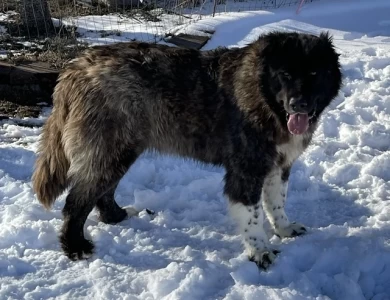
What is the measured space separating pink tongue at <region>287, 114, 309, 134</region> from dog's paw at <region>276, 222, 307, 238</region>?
0.92 metres

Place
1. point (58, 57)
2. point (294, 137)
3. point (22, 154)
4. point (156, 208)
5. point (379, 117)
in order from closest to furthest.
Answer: point (294, 137) < point (156, 208) < point (22, 154) < point (379, 117) < point (58, 57)

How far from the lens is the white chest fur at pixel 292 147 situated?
3.95 metres

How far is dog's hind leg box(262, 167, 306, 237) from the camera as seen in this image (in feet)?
14.2

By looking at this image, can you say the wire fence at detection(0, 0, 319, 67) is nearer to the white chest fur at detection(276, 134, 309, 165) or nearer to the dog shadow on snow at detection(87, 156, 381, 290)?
the dog shadow on snow at detection(87, 156, 381, 290)

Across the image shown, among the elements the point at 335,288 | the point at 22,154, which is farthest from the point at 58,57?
the point at 335,288

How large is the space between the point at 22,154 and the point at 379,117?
369 cm

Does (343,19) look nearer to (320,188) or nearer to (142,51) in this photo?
(320,188)

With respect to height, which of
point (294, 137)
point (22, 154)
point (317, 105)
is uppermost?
point (317, 105)

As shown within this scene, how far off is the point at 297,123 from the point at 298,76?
303mm

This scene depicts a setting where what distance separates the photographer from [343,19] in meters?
8.99

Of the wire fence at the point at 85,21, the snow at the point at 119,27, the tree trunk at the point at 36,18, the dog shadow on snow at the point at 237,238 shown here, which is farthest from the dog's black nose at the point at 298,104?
the tree trunk at the point at 36,18

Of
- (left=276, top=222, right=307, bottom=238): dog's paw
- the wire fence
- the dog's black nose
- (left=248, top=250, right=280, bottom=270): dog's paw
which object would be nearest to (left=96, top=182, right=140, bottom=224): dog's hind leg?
(left=248, top=250, right=280, bottom=270): dog's paw

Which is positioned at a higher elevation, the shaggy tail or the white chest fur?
the white chest fur

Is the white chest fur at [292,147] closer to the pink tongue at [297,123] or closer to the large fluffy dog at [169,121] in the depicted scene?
the large fluffy dog at [169,121]
